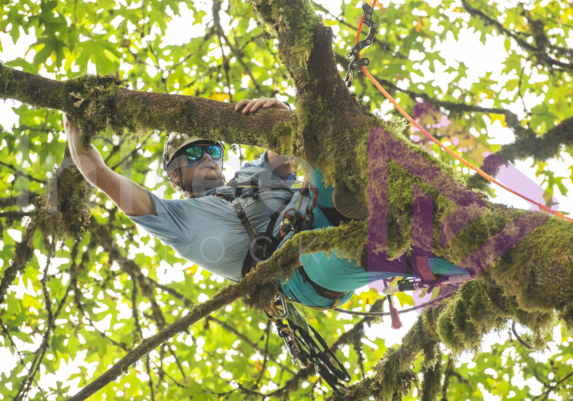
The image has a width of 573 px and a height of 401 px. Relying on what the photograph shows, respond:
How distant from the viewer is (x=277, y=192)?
309cm

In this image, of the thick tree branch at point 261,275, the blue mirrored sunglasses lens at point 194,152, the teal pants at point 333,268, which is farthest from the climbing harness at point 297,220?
the blue mirrored sunglasses lens at point 194,152

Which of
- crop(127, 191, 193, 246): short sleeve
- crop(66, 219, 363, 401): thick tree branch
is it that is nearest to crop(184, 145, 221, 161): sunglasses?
crop(127, 191, 193, 246): short sleeve

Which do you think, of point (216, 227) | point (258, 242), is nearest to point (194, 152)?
point (216, 227)

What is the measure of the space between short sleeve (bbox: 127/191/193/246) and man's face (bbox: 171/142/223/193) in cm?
72

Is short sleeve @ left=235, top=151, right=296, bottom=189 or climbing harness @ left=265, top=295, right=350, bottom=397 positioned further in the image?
short sleeve @ left=235, top=151, right=296, bottom=189

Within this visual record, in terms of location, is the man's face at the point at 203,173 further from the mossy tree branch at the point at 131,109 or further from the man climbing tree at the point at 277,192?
the mossy tree branch at the point at 131,109

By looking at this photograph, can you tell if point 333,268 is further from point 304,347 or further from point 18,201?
point 18,201

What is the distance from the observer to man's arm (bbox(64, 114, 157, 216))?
243cm

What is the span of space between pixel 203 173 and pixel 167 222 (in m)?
1.02

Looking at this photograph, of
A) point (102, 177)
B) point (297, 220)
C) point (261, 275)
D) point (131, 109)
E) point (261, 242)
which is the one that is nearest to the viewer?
point (261, 275)

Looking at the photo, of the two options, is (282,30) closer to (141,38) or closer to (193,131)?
(193,131)

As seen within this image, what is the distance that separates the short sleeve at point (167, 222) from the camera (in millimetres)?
2641

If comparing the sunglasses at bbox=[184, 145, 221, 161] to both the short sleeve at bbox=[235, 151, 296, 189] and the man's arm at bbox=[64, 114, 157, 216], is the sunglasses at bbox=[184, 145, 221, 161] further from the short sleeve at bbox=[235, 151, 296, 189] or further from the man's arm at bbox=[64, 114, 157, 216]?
the man's arm at bbox=[64, 114, 157, 216]

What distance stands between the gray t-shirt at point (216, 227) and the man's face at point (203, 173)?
56cm
